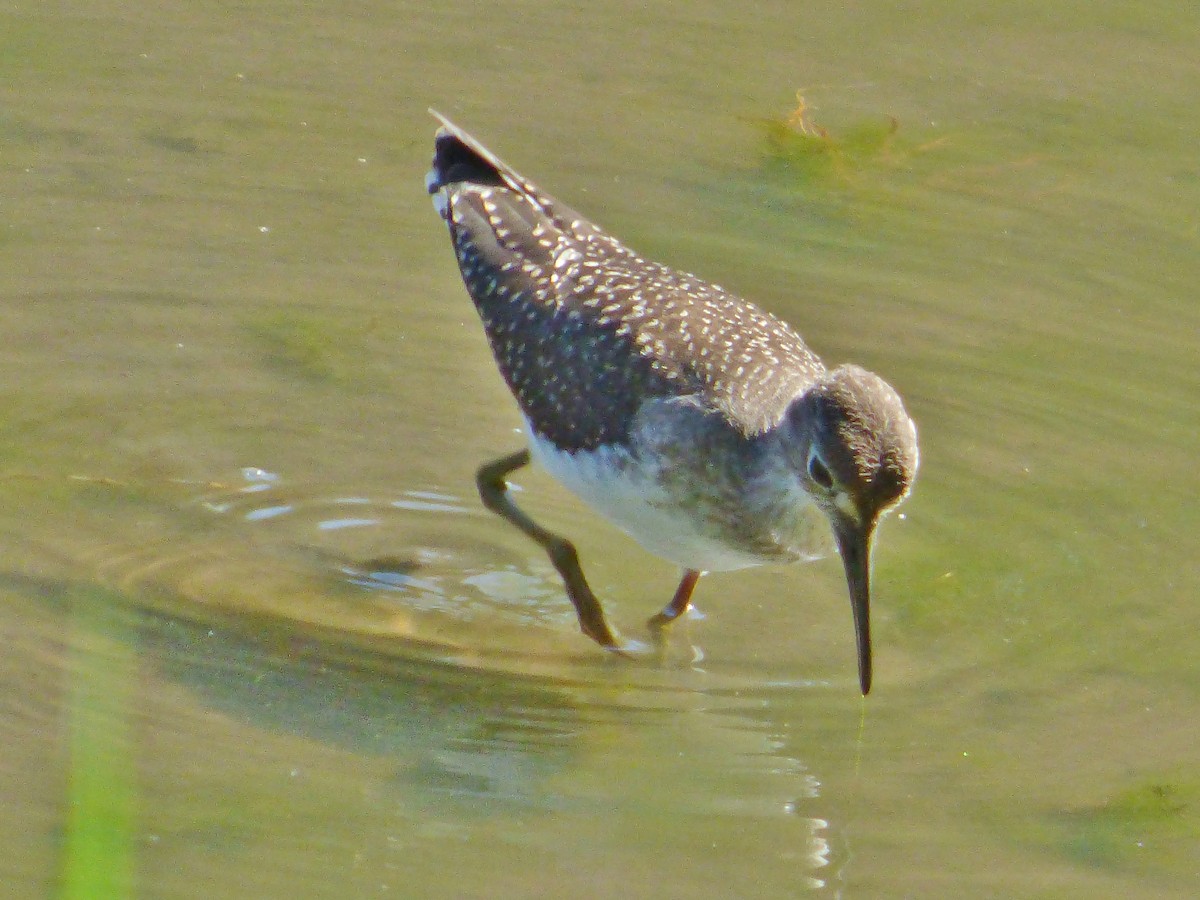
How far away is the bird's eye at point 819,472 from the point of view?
602 cm

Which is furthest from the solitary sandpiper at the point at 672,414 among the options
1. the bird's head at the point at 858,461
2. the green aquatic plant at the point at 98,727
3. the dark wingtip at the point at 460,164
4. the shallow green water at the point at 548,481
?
the green aquatic plant at the point at 98,727

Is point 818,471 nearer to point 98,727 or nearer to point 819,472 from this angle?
point 819,472

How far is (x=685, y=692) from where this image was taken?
257 inches

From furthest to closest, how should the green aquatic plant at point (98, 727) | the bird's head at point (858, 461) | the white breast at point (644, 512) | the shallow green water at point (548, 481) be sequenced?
the white breast at point (644, 512) < the bird's head at point (858, 461) < the shallow green water at point (548, 481) < the green aquatic plant at point (98, 727)

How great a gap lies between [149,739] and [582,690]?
5.22 ft

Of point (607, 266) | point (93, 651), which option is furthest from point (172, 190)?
point (93, 651)

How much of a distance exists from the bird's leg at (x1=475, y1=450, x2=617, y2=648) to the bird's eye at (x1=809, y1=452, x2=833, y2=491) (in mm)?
1171

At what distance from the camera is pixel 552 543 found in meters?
7.10

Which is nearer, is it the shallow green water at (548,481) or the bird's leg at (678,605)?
the shallow green water at (548,481)

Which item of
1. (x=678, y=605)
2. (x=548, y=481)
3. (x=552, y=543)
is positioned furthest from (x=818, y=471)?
(x=548, y=481)

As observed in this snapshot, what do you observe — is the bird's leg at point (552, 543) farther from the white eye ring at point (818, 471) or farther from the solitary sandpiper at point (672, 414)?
the white eye ring at point (818, 471)

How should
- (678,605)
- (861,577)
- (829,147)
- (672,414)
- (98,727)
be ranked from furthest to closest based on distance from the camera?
(829,147)
(678,605)
(672,414)
(861,577)
(98,727)

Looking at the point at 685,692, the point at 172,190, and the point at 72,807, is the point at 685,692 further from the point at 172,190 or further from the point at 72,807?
the point at 172,190

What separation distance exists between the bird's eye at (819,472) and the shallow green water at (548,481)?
2.95ft
